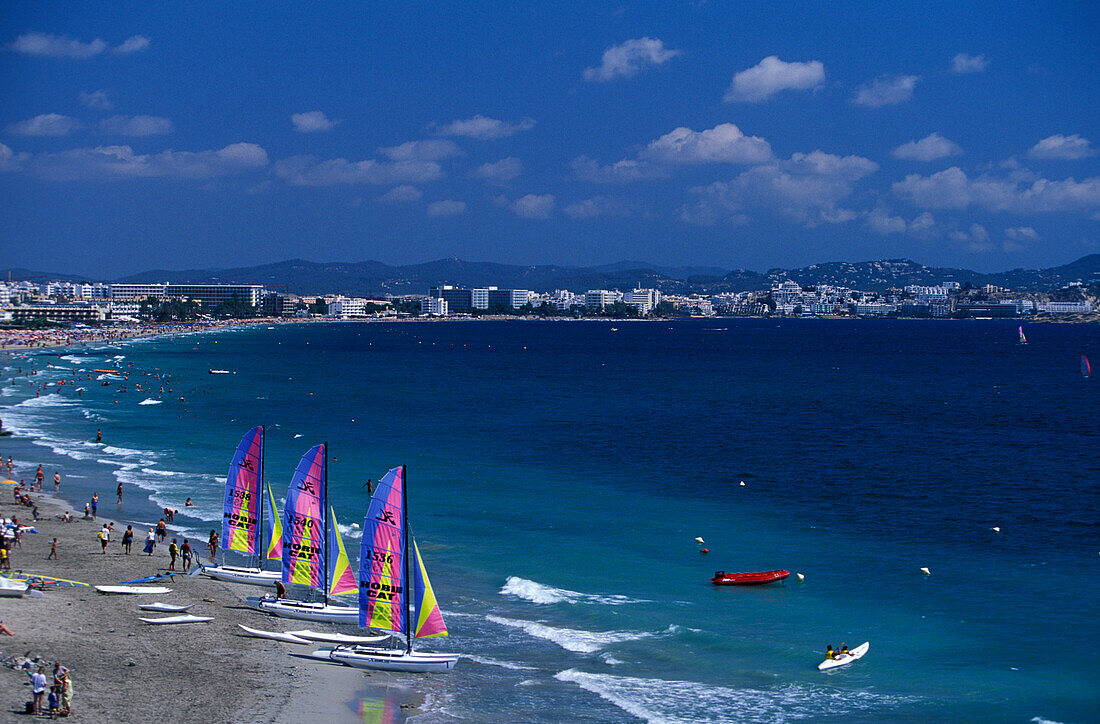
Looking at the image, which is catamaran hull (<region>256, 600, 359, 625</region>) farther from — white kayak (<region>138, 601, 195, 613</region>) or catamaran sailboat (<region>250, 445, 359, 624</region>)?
white kayak (<region>138, 601, 195, 613</region>)

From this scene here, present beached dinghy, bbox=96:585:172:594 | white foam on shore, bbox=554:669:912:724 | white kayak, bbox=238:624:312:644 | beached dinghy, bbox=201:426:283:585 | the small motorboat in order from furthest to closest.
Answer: the small motorboat < beached dinghy, bbox=201:426:283:585 < beached dinghy, bbox=96:585:172:594 < white kayak, bbox=238:624:312:644 < white foam on shore, bbox=554:669:912:724

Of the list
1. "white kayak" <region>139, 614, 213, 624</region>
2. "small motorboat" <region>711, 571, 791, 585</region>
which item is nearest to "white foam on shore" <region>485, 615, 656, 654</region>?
"small motorboat" <region>711, 571, 791, 585</region>

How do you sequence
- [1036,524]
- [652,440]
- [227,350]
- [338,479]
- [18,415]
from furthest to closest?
[227,350] < [18,415] < [652,440] < [338,479] < [1036,524]

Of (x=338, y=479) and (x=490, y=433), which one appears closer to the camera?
(x=338, y=479)

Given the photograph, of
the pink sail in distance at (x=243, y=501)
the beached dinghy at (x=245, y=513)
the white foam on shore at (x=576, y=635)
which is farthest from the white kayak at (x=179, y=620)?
the white foam on shore at (x=576, y=635)

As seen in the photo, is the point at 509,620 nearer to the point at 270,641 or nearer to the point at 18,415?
the point at 270,641

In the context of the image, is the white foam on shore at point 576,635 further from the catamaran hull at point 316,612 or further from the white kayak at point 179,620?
the white kayak at point 179,620

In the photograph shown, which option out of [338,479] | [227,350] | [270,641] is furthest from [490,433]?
[227,350]
